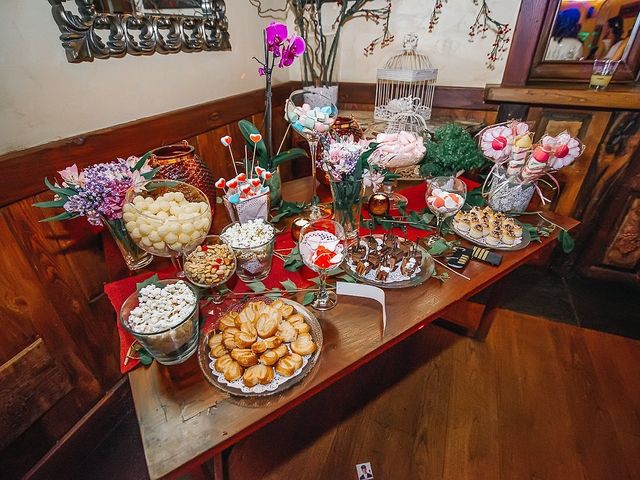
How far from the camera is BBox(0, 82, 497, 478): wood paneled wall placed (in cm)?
96

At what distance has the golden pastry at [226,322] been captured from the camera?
2.53ft

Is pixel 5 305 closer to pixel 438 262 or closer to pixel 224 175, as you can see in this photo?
pixel 224 175

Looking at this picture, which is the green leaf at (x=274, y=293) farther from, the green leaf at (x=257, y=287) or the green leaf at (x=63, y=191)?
the green leaf at (x=63, y=191)

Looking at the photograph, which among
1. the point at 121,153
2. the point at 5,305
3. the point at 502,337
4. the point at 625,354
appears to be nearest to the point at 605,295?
the point at 625,354

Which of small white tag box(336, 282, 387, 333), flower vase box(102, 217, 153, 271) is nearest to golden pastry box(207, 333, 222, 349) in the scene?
small white tag box(336, 282, 387, 333)

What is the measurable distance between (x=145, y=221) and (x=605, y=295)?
2.50 meters

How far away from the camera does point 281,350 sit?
72 cm

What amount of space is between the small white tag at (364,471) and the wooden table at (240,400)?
76cm

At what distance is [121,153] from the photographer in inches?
47.0

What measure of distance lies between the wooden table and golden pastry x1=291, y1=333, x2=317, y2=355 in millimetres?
39

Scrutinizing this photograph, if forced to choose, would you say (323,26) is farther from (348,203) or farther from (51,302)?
(51,302)

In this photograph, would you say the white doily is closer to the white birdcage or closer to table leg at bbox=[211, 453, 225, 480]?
table leg at bbox=[211, 453, 225, 480]

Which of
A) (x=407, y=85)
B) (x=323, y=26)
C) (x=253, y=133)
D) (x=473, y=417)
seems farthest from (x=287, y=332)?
(x=323, y=26)

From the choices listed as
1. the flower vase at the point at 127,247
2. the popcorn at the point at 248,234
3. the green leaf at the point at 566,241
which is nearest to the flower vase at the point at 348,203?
the popcorn at the point at 248,234
